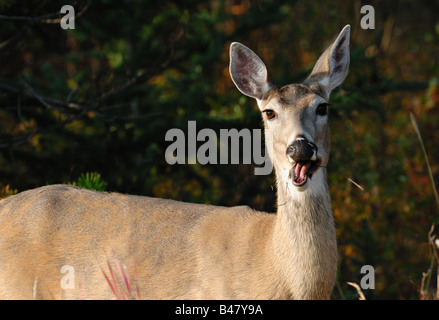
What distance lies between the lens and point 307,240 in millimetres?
4977

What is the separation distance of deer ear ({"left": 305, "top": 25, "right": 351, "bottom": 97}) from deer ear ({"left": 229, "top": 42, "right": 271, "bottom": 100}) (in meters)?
0.33

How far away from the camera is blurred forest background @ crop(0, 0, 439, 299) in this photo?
26.5 ft

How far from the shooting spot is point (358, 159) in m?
13.3

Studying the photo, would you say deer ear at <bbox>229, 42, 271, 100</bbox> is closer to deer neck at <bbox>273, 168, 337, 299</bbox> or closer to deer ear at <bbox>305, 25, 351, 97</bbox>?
deer ear at <bbox>305, 25, 351, 97</bbox>

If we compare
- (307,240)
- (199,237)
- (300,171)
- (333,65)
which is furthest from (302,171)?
(333,65)

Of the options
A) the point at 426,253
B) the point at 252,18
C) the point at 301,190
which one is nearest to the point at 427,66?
the point at 426,253

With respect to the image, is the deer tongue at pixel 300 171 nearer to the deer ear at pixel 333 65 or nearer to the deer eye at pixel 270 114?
the deer eye at pixel 270 114

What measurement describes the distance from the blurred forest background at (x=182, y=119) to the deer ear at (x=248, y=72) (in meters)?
1.73

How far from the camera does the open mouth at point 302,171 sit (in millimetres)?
4930

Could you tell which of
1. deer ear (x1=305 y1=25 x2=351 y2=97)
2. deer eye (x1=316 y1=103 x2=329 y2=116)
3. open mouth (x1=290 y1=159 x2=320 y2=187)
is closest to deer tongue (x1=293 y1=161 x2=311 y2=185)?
open mouth (x1=290 y1=159 x2=320 y2=187)

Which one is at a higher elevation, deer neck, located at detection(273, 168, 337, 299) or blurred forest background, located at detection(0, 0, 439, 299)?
blurred forest background, located at detection(0, 0, 439, 299)

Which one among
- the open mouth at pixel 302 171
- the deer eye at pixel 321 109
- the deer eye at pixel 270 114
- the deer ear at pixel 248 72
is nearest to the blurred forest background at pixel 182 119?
the open mouth at pixel 302 171
